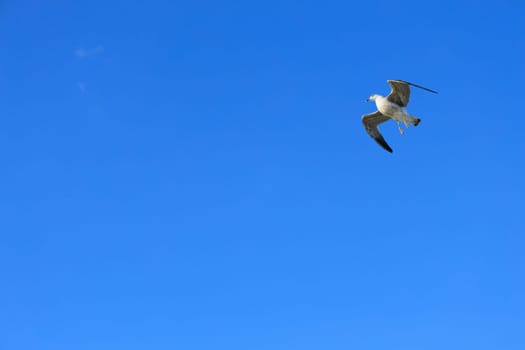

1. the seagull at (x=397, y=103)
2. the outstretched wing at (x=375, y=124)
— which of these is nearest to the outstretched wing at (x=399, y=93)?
the seagull at (x=397, y=103)

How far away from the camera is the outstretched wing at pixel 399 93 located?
3131 centimetres

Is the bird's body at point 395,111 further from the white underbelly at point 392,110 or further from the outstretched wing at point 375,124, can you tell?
the outstretched wing at point 375,124

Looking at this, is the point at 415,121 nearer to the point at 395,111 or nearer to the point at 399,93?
the point at 395,111

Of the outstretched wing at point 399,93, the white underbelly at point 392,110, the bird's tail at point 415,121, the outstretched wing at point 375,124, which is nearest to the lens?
the outstretched wing at point 399,93

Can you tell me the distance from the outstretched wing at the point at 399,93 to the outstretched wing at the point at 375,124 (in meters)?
2.35

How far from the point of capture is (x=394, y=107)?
107ft

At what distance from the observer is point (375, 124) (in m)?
35.8

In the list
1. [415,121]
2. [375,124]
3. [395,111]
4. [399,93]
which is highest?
[375,124]

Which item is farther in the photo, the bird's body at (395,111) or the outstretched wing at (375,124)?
the outstretched wing at (375,124)

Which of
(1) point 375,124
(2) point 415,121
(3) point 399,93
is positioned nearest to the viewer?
(2) point 415,121

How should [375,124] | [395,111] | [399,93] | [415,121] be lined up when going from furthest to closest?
[375,124]
[395,111]
[399,93]
[415,121]

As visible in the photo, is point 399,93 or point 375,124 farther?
point 375,124

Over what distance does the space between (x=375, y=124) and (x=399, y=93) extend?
3920mm

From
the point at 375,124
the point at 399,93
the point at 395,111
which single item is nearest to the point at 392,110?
the point at 395,111
